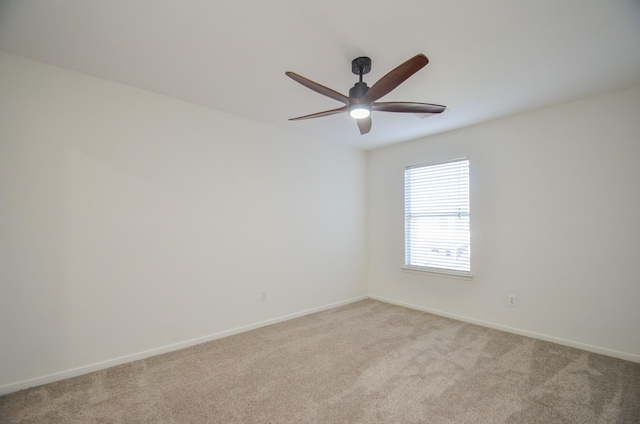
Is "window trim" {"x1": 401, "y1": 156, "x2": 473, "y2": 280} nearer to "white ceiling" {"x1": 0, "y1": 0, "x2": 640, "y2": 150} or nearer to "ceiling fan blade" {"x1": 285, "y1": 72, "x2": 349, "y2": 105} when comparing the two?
"white ceiling" {"x1": 0, "y1": 0, "x2": 640, "y2": 150}

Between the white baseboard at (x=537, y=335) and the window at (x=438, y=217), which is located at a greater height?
the window at (x=438, y=217)

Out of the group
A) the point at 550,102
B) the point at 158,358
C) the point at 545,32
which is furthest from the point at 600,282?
the point at 158,358

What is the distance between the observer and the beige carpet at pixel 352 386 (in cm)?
184

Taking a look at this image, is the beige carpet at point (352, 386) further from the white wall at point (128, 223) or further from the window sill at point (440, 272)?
the window sill at point (440, 272)

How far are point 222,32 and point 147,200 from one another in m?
1.66

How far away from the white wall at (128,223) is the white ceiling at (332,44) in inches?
13.4

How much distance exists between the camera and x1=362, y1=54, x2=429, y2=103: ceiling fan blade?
1.60 metres

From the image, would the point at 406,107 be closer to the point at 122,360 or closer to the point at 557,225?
the point at 557,225

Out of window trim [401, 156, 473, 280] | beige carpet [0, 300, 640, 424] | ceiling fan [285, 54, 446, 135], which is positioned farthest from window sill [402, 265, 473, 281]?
ceiling fan [285, 54, 446, 135]

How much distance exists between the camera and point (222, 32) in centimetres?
187

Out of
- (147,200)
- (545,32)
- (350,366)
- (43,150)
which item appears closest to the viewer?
(545,32)

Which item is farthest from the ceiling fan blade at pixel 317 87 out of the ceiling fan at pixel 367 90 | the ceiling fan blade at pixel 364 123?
the ceiling fan blade at pixel 364 123

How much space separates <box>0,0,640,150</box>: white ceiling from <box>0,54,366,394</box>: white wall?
341 mm

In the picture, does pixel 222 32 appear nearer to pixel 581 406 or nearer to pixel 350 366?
pixel 350 366
